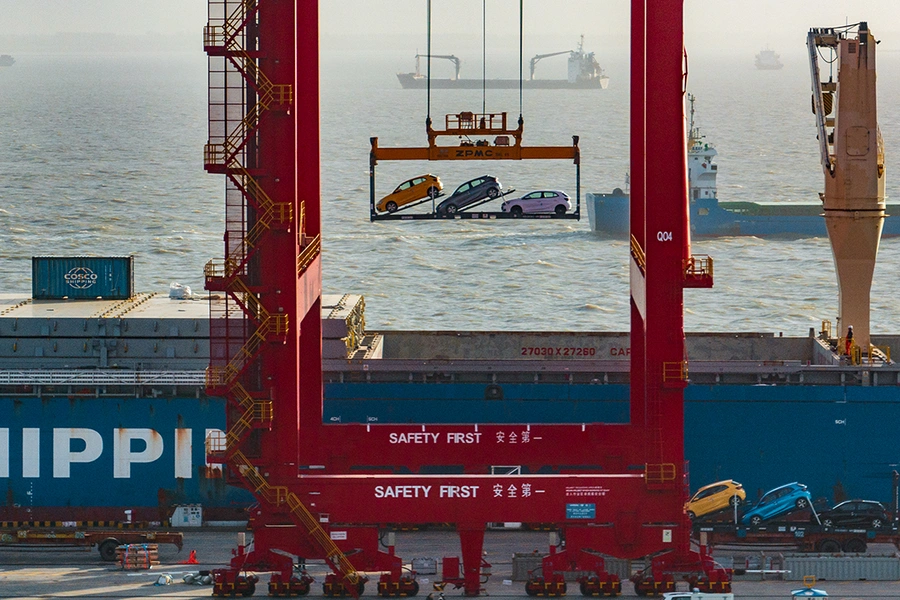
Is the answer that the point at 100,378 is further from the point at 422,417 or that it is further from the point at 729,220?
the point at 729,220

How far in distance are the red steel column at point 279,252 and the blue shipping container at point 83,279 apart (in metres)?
16.0

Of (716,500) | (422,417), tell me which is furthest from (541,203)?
(716,500)

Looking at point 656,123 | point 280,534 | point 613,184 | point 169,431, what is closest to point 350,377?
point 169,431

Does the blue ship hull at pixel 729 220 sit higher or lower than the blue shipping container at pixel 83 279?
higher

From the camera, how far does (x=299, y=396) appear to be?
3725 centimetres

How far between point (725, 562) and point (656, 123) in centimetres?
981

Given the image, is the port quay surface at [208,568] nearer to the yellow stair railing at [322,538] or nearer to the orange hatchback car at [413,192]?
the yellow stair railing at [322,538]

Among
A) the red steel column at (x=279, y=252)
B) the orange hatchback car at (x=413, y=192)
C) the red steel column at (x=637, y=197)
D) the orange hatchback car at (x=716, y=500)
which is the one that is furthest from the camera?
the orange hatchback car at (x=413, y=192)

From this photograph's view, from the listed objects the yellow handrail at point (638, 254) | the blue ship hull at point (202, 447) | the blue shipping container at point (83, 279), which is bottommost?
the blue ship hull at point (202, 447)

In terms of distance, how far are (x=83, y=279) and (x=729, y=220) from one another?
6895 centimetres

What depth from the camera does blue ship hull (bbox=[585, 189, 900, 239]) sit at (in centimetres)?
11238

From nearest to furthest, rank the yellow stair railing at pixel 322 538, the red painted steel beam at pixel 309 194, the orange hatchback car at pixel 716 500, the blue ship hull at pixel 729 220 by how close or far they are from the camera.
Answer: the yellow stair railing at pixel 322 538 → the red painted steel beam at pixel 309 194 → the orange hatchback car at pixel 716 500 → the blue ship hull at pixel 729 220

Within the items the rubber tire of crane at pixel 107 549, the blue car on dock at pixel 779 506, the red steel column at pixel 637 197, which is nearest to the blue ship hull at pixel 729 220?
the blue car on dock at pixel 779 506

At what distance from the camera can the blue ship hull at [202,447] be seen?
43.4m
